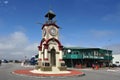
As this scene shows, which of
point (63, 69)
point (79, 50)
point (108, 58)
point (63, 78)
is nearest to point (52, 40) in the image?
point (63, 69)

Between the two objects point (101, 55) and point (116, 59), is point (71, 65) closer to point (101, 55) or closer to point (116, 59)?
point (101, 55)

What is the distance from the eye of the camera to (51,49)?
128 ft

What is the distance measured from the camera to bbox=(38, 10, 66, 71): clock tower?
38.0m

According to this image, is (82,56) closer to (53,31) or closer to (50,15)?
(50,15)

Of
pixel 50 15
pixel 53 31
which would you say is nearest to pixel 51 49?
pixel 53 31

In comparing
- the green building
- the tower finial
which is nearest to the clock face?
the tower finial

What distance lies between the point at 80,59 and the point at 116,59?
82.5 ft

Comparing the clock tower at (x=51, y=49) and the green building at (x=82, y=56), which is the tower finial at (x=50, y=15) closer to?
the clock tower at (x=51, y=49)

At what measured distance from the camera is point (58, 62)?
39031 millimetres

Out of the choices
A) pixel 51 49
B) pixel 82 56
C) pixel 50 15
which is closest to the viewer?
pixel 51 49

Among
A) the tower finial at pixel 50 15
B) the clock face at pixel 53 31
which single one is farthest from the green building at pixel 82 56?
the clock face at pixel 53 31

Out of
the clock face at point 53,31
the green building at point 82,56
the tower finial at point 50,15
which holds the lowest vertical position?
the green building at point 82,56

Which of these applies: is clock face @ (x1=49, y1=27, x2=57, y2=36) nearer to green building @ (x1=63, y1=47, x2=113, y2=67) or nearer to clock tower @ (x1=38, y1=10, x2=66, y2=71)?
clock tower @ (x1=38, y1=10, x2=66, y2=71)

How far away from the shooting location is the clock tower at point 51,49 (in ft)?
125
